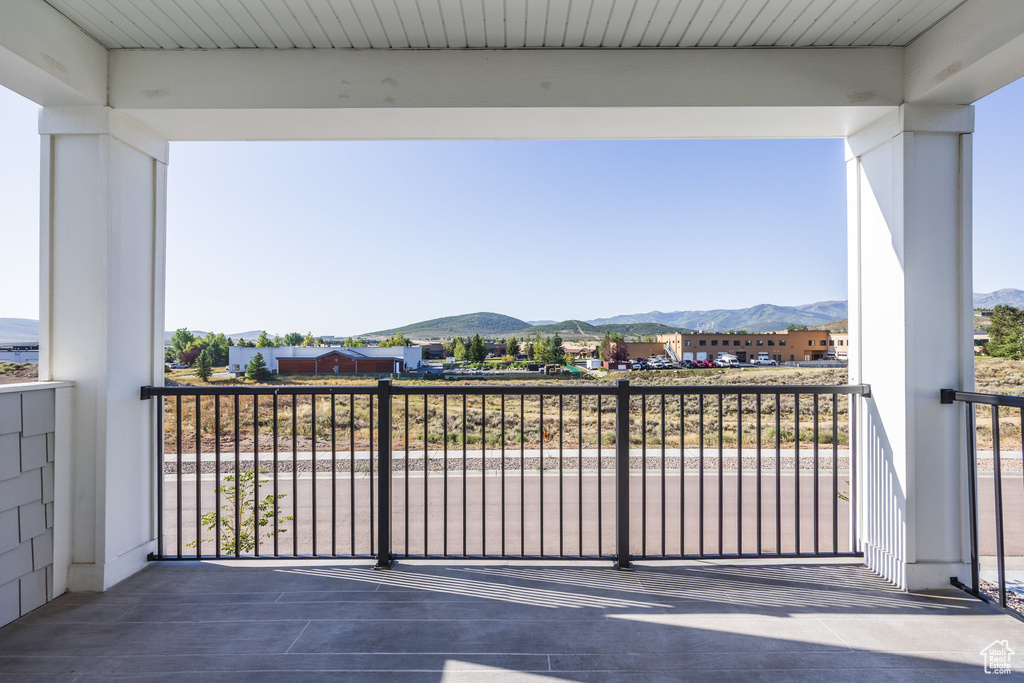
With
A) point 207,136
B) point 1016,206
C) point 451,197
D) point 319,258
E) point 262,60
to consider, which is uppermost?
point 451,197

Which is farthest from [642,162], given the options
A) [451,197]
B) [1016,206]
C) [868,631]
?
[868,631]

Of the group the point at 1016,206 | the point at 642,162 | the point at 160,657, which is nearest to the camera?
the point at 160,657

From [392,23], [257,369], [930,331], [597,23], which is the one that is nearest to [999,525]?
[930,331]

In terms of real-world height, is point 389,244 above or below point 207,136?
above

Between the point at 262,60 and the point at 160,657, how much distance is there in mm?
2492

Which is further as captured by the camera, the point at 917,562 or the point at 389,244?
the point at 389,244

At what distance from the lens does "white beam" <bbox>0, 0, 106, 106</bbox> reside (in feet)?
5.99

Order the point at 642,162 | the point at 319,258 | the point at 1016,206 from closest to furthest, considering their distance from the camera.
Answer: the point at 1016,206 → the point at 642,162 → the point at 319,258

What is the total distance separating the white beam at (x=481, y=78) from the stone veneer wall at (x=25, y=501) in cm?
144

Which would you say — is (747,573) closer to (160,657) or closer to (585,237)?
(160,657)

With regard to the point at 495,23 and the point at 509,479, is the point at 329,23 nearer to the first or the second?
the point at 495,23

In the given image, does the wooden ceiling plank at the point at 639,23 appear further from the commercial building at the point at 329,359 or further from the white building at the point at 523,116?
the commercial building at the point at 329,359

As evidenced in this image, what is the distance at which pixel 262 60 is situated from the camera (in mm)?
2252

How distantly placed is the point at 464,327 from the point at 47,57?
3.14 m
